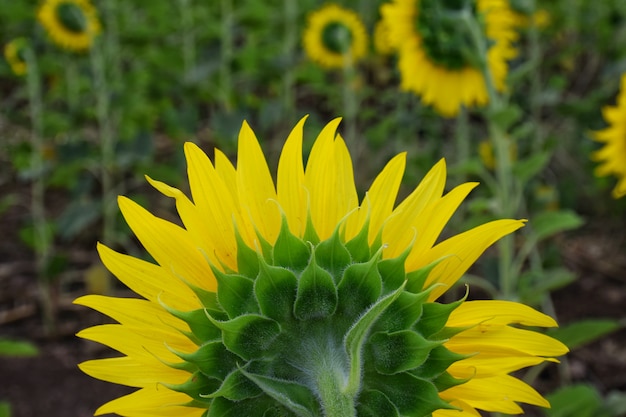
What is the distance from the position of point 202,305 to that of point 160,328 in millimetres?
56

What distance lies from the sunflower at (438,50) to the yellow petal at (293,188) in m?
1.10

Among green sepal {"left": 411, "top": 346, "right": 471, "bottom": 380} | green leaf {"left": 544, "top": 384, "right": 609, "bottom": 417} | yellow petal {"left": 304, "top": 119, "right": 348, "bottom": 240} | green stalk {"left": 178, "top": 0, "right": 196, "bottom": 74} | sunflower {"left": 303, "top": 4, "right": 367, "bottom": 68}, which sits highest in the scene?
green stalk {"left": 178, "top": 0, "right": 196, "bottom": 74}

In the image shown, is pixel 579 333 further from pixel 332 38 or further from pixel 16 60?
pixel 16 60

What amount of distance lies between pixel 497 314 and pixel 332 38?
251 centimetres

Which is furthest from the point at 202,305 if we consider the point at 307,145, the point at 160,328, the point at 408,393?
the point at 307,145

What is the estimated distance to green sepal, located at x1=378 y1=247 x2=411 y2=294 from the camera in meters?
0.56

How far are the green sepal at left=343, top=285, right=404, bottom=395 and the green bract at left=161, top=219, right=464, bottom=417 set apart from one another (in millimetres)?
14

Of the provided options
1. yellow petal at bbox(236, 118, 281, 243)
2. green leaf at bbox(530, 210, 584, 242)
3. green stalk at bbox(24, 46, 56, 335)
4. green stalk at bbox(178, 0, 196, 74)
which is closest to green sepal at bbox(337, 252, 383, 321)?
yellow petal at bbox(236, 118, 281, 243)

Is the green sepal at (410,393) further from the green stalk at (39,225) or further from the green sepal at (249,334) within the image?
the green stalk at (39,225)

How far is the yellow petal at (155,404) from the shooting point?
0.61 m

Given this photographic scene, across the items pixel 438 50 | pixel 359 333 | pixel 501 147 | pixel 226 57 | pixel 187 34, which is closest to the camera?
pixel 359 333

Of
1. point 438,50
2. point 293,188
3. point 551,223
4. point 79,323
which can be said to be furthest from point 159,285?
point 79,323

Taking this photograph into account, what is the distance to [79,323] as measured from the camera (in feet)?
7.38

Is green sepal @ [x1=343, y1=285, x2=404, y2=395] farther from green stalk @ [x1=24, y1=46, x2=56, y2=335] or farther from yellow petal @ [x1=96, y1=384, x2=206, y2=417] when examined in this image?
green stalk @ [x1=24, y1=46, x2=56, y2=335]
